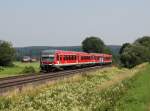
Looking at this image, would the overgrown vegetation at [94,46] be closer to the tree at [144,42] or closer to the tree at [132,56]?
the tree at [144,42]

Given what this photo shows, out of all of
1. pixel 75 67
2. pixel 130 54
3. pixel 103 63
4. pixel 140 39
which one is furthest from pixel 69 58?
pixel 140 39

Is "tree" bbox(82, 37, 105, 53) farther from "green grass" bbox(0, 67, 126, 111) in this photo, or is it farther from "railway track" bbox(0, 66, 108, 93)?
"green grass" bbox(0, 67, 126, 111)

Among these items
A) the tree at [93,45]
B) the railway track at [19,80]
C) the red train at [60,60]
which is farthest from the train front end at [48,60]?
the tree at [93,45]

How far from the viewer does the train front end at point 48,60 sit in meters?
57.2

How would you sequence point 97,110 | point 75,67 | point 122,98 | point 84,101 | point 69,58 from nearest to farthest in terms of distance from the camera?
point 97,110, point 84,101, point 122,98, point 69,58, point 75,67

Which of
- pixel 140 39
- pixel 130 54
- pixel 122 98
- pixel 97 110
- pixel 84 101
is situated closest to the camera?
pixel 97 110

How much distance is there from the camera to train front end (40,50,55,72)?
188 feet

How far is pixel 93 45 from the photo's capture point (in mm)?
189500

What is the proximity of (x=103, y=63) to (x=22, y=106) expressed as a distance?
81221 millimetres

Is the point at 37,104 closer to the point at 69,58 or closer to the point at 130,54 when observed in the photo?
the point at 69,58

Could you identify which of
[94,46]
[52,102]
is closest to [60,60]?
[52,102]

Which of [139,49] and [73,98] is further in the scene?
[139,49]

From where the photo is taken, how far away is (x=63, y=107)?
21391 millimetres

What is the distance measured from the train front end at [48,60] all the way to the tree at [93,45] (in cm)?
12817
